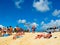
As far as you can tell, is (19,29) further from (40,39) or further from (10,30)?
(40,39)

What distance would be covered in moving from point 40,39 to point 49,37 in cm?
96

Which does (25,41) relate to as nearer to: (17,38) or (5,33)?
(17,38)

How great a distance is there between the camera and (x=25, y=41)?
17.7 meters

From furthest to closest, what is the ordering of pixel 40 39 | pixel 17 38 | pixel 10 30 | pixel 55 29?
1. pixel 10 30
2. pixel 55 29
3. pixel 17 38
4. pixel 40 39

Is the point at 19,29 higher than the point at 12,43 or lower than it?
higher

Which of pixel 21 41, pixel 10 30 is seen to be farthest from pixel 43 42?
pixel 10 30

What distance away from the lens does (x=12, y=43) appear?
18391 mm

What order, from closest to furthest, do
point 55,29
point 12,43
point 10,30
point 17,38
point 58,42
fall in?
point 58,42
point 12,43
point 17,38
point 55,29
point 10,30

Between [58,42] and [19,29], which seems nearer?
[58,42]

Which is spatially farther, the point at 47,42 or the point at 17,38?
the point at 17,38

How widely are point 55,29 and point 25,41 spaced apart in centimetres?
682

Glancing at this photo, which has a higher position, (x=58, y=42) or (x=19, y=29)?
(x=19, y=29)

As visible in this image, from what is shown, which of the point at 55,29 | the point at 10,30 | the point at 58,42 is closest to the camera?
the point at 58,42

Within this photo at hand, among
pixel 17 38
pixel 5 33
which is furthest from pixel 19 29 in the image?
pixel 17 38
